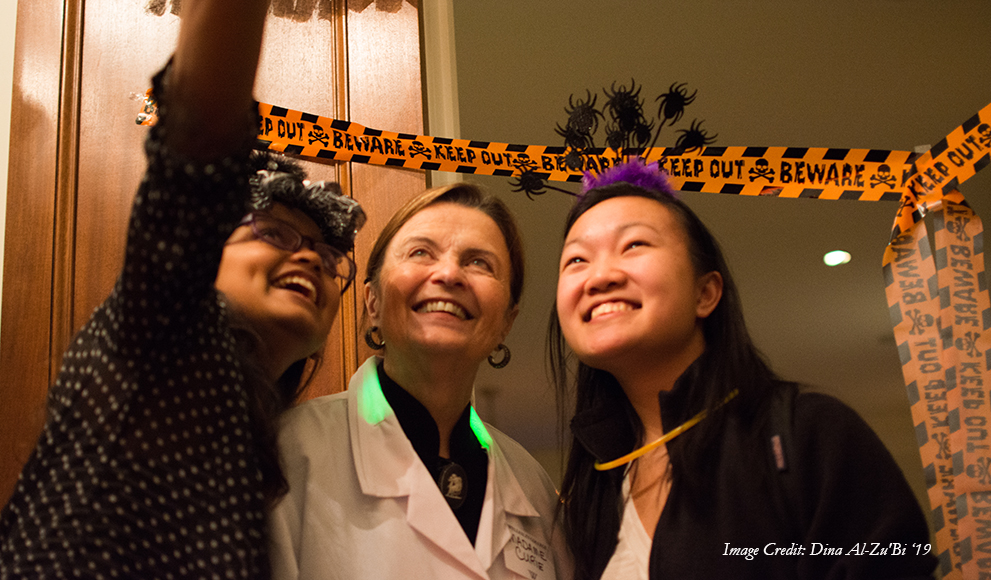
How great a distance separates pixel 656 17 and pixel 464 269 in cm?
225

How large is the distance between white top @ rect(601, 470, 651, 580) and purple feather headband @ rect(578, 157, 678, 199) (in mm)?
725

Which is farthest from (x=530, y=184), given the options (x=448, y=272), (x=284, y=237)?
(x=284, y=237)

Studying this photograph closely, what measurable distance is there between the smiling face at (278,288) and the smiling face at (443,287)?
0.64 feet

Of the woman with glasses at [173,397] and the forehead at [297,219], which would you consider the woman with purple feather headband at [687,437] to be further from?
the woman with glasses at [173,397]

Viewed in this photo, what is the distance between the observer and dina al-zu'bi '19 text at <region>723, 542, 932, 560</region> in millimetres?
1206

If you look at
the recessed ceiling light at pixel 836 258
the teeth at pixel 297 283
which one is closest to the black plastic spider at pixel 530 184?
the teeth at pixel 297 283

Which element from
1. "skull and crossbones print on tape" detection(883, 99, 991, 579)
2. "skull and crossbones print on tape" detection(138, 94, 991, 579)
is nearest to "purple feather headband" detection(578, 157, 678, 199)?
"skull and crossbones print on tape" detection(138, 94, 991, 579)

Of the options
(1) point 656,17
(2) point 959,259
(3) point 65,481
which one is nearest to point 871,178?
(2) point 959,259

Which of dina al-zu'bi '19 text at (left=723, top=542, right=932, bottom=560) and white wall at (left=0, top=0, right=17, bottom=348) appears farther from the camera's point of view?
white wall at (left=0, top=0, right=17, bottom=348)

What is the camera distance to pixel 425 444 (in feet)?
5.56

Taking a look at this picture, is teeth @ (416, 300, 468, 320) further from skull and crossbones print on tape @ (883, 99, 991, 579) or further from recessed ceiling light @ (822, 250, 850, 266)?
recessed ceiling light @ (822, 250, 850, 266)

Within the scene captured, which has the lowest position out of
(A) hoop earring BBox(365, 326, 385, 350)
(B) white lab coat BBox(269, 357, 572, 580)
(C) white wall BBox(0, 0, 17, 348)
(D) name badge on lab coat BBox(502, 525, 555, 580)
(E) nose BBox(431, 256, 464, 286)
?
(D) name badge on lab coat BBox(502, 525, 555, 580)

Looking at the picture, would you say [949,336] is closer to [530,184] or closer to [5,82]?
[530,184]

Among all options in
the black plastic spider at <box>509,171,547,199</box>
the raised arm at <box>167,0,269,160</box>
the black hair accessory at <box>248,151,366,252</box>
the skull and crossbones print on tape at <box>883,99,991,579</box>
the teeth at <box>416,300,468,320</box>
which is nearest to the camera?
the raised arm at <box>167,0,269,160</box>
